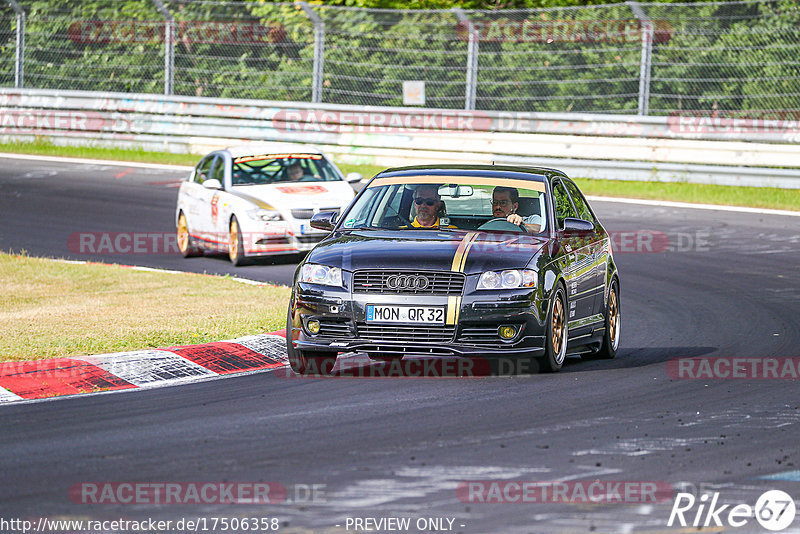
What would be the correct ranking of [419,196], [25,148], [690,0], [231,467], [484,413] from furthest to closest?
[690,0] < [25,148] < [419,196] < [484,413] < [231,467]

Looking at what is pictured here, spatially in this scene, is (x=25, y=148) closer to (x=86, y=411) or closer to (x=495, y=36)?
(x=495, y=36)

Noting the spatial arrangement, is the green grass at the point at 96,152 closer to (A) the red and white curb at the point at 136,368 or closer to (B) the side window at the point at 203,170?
(B) the side window at the point at 203,170

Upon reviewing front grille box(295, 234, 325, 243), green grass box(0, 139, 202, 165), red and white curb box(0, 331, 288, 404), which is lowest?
red and white curb box(0, 331, 288, 404)

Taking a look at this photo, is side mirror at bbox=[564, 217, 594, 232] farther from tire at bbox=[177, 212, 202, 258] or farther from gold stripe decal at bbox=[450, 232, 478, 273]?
tire at bbox=[177, 212, 202, 258]

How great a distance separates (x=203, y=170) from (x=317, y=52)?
804 centimetres

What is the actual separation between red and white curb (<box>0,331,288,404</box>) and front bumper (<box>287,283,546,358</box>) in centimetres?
96

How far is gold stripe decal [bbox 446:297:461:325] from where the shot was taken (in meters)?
9.66

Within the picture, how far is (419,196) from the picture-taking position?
11023 mm

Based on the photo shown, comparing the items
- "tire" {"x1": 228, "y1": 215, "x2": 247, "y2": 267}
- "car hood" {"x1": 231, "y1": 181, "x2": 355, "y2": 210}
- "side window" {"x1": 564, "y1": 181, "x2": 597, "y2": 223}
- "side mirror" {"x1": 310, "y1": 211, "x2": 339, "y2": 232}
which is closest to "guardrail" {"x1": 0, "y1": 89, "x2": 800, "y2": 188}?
"car hood" {"x1": 231, "y1": 181, "x2": 355, "y2": 210}

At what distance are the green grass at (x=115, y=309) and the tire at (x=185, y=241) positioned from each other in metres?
1.76

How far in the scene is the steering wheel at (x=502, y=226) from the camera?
423 inches

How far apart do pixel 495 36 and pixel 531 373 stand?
15902 mm

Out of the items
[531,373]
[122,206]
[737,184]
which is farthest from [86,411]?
[737,184]

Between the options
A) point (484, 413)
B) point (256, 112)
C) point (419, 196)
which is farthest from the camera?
point (256, 112)
